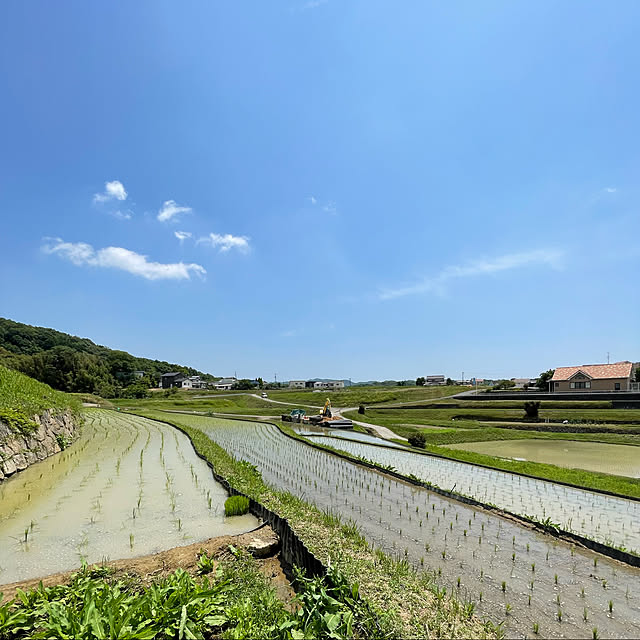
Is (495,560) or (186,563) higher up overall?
(186,563)

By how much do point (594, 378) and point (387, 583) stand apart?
5190cm

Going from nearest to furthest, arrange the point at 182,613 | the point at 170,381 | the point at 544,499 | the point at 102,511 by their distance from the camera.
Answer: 1. the point at 182,613
2. the point at 102,511
3. the point at 544,499
4. the point at 170,381

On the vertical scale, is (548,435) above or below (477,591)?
below

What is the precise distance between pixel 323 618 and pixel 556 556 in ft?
13.8

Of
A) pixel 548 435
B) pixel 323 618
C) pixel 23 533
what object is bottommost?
pixel 548 435

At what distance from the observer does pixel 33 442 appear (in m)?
12.4

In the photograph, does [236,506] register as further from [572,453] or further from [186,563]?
[572,453]

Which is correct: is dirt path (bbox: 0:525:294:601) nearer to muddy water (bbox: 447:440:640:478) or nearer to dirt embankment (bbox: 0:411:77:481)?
dirt embankment (bbox: 0:411:77:481)

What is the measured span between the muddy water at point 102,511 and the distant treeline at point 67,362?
56389mm

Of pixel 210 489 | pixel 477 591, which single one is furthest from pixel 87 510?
pixel 477 591

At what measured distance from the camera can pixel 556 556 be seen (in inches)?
224

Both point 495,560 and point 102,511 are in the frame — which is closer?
point 495,560

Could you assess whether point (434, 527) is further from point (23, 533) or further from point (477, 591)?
point (23, 533)

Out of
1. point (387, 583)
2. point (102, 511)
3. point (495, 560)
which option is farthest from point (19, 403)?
point (495, 560)
